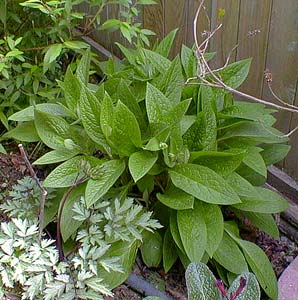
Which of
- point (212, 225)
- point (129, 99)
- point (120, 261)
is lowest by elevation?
point (120, 261)

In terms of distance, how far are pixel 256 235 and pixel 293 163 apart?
37cm

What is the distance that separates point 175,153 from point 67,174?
40 centimetres

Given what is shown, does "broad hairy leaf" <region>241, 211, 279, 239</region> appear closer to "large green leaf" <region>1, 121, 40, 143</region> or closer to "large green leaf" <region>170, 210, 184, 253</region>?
"large green leaf" <region>170, 210, 184, 253</region>

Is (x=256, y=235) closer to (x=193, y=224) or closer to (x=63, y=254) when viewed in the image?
(x=193, y=224)

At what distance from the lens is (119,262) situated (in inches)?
72.6

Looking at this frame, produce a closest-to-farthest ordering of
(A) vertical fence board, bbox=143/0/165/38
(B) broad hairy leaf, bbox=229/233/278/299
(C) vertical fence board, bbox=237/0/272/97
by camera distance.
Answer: (B) broad hairy leaf, bbox=229/233/278/299
(C) vertical fence board, bbox=237/0/272/97
(A) vertical fence board, bbox=143/0/165/38

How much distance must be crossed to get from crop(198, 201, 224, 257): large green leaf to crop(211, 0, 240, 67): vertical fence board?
0.88 meters

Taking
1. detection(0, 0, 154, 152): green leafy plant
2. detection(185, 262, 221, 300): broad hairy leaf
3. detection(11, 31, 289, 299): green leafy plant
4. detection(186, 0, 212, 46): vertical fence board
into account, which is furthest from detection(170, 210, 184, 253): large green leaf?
detection(186, 0, 212, 46): vertical fence board

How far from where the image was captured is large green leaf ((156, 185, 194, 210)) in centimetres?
181

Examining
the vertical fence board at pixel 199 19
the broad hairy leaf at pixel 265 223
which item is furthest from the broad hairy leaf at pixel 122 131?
the vertical fence board at pixel 199 19

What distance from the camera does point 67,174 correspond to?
5.98ft


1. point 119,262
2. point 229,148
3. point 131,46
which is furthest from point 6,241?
point 131,46

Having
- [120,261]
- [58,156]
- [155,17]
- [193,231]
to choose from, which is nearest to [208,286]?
[193,231]

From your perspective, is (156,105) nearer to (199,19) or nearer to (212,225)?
(212,225)
